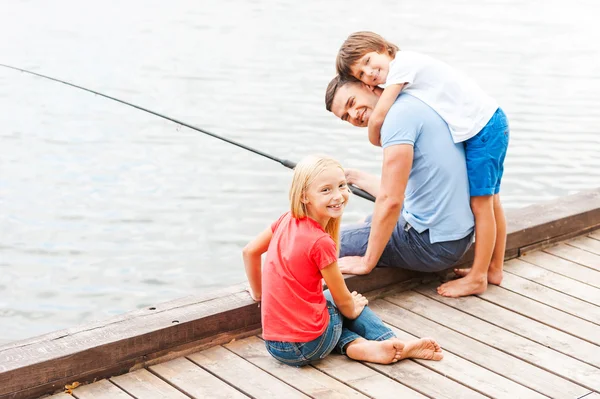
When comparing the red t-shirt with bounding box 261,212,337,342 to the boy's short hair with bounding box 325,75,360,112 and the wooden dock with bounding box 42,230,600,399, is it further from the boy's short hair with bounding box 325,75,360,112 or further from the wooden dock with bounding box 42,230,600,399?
the boy's short hair with bounding box 325,75,360,112

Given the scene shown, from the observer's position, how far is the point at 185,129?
806cm

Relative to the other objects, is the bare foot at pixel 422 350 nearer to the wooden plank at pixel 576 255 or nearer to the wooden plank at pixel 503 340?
the wooden plank at pixel 503 340

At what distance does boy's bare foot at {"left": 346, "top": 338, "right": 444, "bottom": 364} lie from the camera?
3100mm

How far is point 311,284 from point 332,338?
0.19 m

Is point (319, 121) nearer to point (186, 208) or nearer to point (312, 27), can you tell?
point (186, 208)

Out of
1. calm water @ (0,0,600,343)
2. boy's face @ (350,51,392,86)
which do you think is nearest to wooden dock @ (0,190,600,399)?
boy's face @ (350,51,392,86)

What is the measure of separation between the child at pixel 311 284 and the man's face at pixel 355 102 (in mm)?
486

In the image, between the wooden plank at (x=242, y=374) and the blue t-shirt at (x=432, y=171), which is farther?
the blue t-shirt at (x=432, y=171)

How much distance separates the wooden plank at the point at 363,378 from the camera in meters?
2.95

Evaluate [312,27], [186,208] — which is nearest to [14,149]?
[186,208]

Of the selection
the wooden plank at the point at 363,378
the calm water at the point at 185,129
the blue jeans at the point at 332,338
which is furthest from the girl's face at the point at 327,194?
the calm water at the point at 185,129

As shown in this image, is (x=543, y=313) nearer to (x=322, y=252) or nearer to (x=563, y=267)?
(x=563, y=267)

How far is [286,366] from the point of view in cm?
310

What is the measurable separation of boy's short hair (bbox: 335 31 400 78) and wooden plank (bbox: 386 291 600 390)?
84 centimetres
